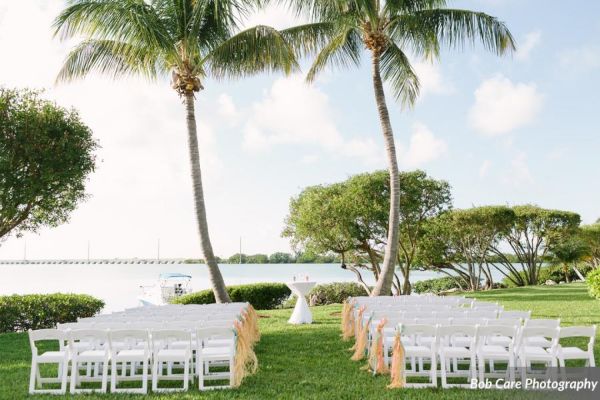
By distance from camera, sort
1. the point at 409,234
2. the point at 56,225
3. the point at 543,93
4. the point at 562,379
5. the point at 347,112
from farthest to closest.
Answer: the point at 409,234 → the point at 347,112 → the point at 543,93 → the point at 56,225 → the point at 562,379

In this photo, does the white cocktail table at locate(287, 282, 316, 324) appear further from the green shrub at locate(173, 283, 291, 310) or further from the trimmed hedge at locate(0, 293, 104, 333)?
the trimmed hedge at locate(0, 293, 104, 333)

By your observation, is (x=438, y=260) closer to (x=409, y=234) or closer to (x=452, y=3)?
(x=409, y=234)

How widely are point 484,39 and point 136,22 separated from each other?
33.1ft

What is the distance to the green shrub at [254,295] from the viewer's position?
66.3 feet

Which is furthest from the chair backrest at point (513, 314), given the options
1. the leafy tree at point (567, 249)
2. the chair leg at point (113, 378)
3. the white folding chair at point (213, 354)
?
the leafy tree at point (567, 249)

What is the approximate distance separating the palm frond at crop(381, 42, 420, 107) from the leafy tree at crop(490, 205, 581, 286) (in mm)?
13508

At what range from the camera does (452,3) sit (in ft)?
58.1

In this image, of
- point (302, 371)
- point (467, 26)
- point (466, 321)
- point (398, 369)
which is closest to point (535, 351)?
point (466, 321)

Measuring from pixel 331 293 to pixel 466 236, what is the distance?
8221 millimetres

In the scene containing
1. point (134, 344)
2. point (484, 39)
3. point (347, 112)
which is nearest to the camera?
point (134, 344)

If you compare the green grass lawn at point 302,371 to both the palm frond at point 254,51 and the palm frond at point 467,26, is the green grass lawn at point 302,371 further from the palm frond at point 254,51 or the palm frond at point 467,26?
the palm frond at point 467,26

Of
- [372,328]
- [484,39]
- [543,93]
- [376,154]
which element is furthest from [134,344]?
[376,154]

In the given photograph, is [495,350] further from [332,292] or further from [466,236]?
[466,236]

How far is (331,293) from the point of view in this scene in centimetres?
2517
